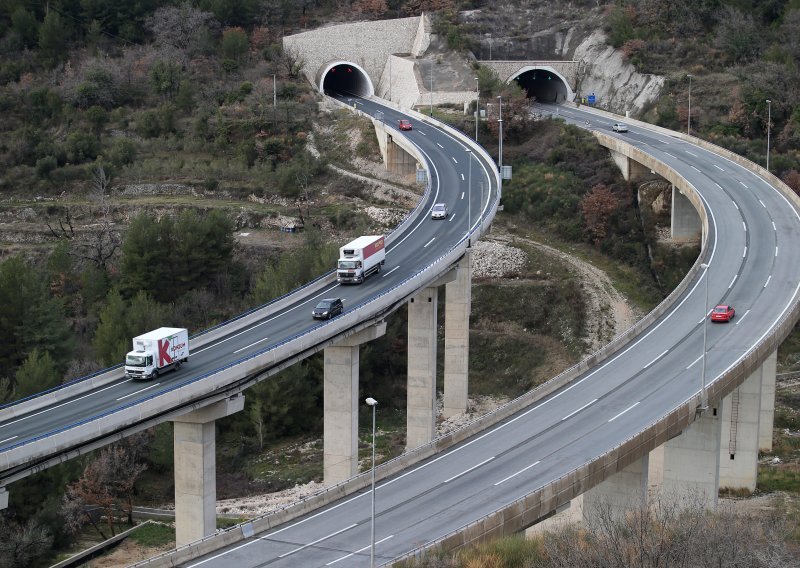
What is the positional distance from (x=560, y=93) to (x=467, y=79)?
11365 millimetres

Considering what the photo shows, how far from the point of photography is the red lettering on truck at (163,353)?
2224 inches

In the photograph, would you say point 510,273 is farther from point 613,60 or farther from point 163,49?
point 163,49

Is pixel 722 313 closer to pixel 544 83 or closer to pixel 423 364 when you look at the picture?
pixel 423 364

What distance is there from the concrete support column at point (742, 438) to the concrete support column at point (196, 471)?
89.1ft

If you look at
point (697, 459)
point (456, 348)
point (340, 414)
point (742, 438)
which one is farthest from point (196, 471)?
point (456, 348)

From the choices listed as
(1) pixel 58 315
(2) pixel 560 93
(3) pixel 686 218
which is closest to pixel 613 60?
(2) pixel 560 93

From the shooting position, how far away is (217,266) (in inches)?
3720

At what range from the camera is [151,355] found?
56312 millimetres

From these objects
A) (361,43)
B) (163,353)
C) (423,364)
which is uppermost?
(361,43)

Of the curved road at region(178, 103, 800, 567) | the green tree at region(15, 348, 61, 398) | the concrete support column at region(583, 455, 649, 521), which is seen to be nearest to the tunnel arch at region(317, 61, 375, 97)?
the curved road at region(178, 103, 800, 567)

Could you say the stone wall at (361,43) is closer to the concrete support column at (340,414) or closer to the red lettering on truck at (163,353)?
the concrete support column at (340,414)

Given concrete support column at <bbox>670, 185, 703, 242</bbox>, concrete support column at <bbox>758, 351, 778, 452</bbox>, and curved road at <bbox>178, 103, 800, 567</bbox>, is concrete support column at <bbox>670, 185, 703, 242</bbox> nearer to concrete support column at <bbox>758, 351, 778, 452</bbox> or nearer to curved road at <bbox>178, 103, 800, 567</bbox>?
curved road at <bbox>178, 103, 800, 567</bbox>

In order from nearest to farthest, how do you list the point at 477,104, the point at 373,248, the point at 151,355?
the point at 151,355 < the point at 373,248 < the point at 477,104

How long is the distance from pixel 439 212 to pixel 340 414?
997 inches
